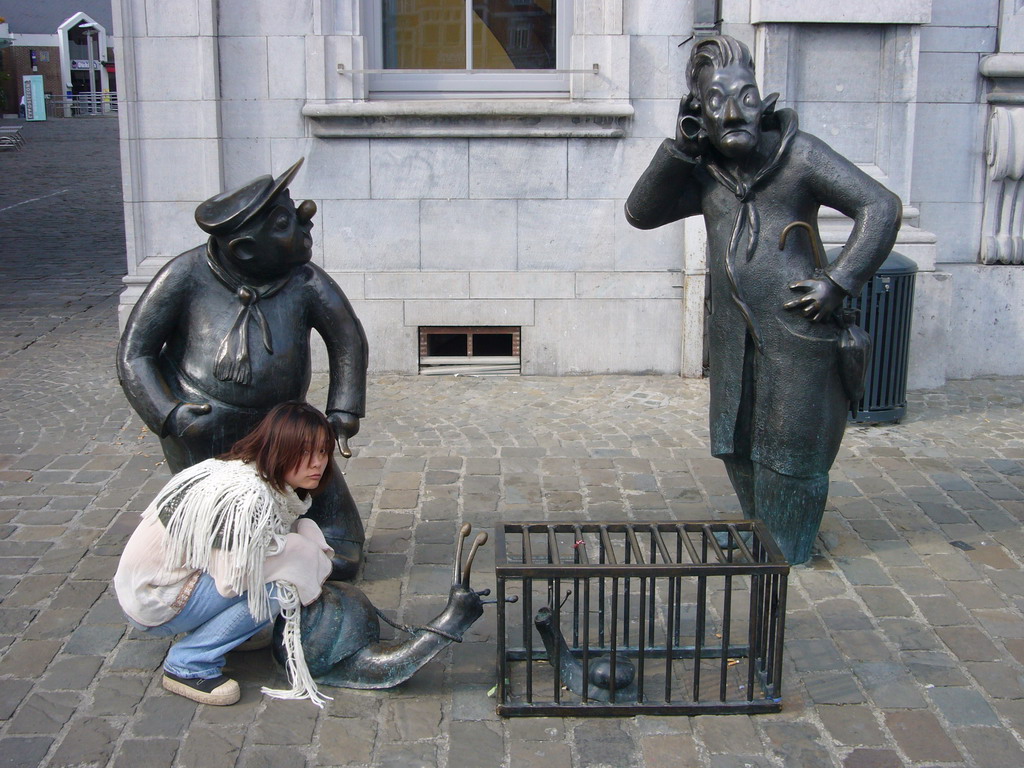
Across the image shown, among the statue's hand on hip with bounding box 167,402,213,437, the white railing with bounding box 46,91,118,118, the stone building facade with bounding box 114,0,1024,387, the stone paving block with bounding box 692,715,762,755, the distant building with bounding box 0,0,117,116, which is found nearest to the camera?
the stone paving block with bounding box 692,715,762,755

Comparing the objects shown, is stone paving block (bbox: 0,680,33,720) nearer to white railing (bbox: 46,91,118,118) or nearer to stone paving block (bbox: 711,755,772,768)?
stone paving block (bbox: 711,755,772,768)

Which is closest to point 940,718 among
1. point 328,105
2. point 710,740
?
point 710,740

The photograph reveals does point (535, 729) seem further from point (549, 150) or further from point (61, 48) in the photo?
point (61, 48)

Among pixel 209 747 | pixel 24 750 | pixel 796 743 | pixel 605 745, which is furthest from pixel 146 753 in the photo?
pixel 796 743

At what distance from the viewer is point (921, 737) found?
3514 millimetres

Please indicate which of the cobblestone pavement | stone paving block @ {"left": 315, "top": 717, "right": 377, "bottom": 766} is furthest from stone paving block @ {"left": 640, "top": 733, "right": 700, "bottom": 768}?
stone paving block @ {"left": 315, "top": 717, "right": 377, "bottom": 766}

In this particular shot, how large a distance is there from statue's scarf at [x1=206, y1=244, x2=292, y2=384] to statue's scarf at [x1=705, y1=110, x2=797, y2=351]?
177cm

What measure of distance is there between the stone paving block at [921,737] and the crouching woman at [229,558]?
183 centimetres

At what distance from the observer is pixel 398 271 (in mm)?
7906

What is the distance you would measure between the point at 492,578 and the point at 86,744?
5.84 feet

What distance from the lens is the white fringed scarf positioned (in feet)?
11.5

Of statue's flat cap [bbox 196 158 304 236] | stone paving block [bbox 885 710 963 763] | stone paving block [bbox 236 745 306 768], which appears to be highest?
statue's flat cap [bbox 196 158 304 236]

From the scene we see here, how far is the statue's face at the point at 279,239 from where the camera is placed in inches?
159

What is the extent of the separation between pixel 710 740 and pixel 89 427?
4551 mm
